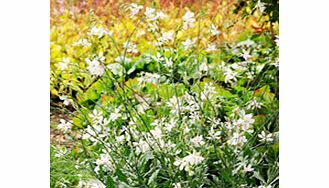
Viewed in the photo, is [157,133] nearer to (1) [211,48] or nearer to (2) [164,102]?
(2) [164,102]

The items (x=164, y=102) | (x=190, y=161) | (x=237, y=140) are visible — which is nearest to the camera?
(x=190, y=161)

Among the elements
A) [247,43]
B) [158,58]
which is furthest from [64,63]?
[247,43]

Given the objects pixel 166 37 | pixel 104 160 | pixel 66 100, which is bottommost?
pixel 104 160

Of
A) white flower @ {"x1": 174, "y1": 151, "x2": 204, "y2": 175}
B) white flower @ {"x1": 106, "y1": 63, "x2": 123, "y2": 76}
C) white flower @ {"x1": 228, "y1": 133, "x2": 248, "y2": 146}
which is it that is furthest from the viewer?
white flower @ {"x1": 106, "y1": 63, "x2": 123, "y2": 76}

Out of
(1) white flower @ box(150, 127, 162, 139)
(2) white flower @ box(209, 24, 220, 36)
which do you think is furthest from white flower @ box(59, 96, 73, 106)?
(2) white flower @ box(209, 24, 220, 36)

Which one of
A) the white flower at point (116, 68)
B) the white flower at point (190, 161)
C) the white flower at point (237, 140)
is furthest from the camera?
the white flower at point (116, 68)

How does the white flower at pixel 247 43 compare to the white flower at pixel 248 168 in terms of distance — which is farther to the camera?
the white flower at pixel 247 43

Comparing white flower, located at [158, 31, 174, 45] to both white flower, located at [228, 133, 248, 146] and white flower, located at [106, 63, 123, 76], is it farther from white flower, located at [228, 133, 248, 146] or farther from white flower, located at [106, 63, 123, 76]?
white flower, located at [228, 133, 248, 146]

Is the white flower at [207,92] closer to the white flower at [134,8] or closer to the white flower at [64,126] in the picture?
the white flower at [134,8]

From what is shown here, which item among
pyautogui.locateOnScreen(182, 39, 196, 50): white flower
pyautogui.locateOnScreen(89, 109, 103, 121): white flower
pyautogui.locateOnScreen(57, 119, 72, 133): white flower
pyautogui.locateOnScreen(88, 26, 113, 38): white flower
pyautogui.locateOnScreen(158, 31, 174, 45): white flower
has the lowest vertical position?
pyautogui.locateOnScreen(57, 119, 72, 133): white flower

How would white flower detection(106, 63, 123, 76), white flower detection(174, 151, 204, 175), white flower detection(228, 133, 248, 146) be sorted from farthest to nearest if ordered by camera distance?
white flower detection(106, 63, 123, 76) → white flower detection(228, 133, 248, 146) → white flower detection(174, 151, 204, 175)

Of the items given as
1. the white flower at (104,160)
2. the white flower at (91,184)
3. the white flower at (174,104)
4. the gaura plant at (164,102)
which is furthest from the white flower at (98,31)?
the white flower at (91,184)
